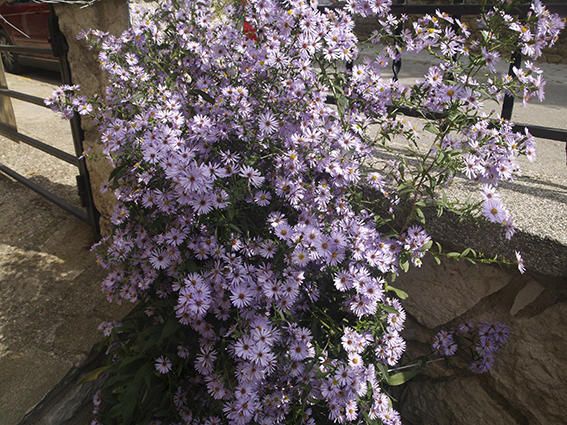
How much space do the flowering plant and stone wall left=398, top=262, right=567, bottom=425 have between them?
273 millimetres

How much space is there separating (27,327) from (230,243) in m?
1.30

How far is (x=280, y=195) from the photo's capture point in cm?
142

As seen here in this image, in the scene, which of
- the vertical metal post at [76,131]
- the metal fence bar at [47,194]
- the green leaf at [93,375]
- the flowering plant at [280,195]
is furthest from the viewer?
the metal fence bar at [47,194]

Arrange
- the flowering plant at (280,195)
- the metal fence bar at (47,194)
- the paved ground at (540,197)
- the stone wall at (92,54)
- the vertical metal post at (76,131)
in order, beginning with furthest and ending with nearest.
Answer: the metal fence bar at (47,194)
the vertical metal post at (76,131)
the stone wall at (92,54)
the paved ground at (540,197)
the flowering plant at (280,195)

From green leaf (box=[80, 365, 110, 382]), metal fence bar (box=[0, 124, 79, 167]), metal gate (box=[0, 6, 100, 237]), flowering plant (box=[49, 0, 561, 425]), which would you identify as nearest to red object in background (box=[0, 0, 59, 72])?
metal fence bar (box=[0, 124, 79, 167])

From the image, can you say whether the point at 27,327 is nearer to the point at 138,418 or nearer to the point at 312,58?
the point at 138,418

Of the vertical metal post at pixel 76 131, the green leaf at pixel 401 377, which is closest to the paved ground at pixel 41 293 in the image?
the vertical metal post at pixel 76 131

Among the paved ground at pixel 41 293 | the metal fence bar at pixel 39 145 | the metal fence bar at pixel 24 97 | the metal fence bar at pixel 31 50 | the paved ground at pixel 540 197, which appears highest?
the metal fence bar at pixel 31 50

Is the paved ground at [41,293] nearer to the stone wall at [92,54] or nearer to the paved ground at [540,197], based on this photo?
the stone wall at [92,54]

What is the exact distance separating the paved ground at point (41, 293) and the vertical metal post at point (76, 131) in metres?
0.14

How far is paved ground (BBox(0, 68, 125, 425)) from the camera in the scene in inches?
78.3

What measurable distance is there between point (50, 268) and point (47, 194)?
2.18 ft

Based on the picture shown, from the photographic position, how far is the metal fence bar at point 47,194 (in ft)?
9.15

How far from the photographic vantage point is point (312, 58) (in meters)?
1.55
